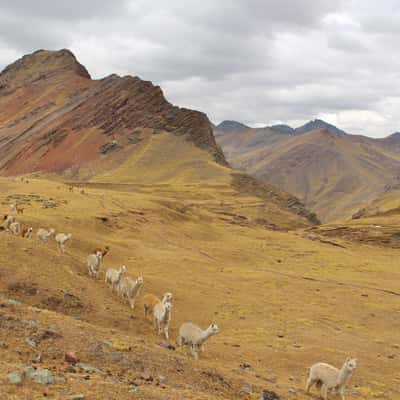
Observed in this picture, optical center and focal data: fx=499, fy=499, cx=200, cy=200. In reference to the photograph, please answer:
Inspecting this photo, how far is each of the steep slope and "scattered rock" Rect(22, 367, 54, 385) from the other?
96.2 metres

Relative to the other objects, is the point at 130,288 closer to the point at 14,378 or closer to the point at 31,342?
the point at 31,342

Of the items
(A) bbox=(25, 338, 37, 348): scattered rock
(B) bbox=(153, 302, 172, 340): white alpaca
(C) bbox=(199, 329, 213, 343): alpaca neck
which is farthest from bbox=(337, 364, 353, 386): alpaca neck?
(A) bbox=(25, 338, 37, 348): scattered rock

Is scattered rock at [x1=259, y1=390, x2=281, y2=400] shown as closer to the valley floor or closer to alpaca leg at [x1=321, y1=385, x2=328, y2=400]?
the valley floor

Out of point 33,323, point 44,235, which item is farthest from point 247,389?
point 44,235

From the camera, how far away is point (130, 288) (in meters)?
19.6

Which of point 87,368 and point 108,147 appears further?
point 108,147

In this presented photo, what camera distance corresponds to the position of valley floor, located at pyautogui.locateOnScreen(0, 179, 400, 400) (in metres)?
11.3

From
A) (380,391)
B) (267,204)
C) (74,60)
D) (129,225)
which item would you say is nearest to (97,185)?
(267,204)

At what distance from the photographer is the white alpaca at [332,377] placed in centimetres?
1320

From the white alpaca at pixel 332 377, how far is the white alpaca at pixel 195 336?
10.3ft

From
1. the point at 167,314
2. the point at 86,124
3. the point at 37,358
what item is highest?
the point at 86,124

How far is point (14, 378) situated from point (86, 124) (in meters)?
112

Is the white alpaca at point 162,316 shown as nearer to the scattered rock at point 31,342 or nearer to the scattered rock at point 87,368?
the scattered rock at point 31,342

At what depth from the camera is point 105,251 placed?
2891cm
